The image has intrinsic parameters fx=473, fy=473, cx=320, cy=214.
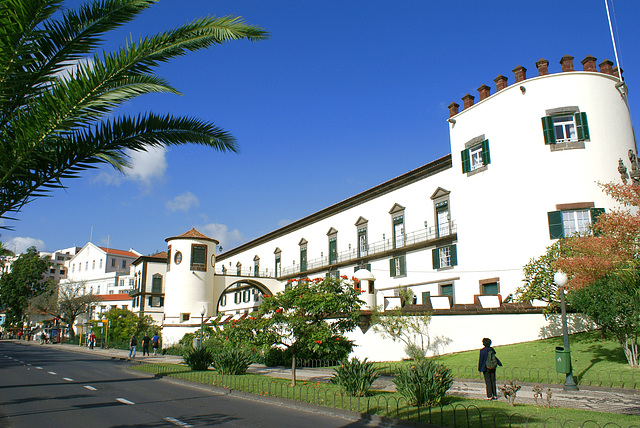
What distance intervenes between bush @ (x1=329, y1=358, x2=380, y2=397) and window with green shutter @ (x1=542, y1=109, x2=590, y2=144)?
17678 mm

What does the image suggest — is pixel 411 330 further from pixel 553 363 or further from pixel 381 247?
pixel 381 247

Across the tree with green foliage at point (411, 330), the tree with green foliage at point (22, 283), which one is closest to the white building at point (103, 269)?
the tree with green foliage at point (22, 283)

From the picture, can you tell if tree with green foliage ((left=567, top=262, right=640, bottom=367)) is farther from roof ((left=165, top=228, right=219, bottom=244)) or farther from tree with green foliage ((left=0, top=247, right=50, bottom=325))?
tree with green foliage ((left=0, top=247, right=50, bottom=325))

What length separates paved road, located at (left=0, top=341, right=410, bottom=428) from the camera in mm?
9422

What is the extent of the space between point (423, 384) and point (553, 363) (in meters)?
8.20

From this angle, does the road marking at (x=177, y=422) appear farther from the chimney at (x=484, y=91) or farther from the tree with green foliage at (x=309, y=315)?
the chimney at (x=484, y=91)

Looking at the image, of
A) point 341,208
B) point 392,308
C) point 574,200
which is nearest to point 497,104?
point 574,200

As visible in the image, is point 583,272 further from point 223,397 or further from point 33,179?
point 33,179

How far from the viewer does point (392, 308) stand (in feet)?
74.4

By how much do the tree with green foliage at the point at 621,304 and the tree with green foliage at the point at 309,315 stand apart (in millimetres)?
7541

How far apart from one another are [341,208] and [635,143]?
22.1m

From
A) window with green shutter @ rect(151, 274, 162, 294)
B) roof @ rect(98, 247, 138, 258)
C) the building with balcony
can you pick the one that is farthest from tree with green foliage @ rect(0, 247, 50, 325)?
the building with balcony

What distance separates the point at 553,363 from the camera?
52.5 feet

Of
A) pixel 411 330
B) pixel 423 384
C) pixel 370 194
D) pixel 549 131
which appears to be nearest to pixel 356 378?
pixel 423 384
